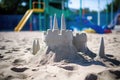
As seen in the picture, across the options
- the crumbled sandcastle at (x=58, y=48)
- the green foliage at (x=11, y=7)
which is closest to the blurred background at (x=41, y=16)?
the green foliage at (x=11, y=7)

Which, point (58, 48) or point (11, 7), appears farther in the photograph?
point (11, 7)

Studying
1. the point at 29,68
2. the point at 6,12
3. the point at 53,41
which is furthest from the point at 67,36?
the point at 6,12

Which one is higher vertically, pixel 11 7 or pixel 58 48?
pixel 11 7

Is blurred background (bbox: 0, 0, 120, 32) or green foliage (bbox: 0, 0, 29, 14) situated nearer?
blurred background (bbox: 0, 0, 120, 32)

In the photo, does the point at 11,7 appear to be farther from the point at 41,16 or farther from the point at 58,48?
the point at 58,48

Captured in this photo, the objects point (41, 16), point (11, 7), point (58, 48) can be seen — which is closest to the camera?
point (58, 48)

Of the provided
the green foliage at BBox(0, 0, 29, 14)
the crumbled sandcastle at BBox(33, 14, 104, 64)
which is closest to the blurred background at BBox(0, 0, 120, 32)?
the green foliage at BBox(0, 0, 29, 14)

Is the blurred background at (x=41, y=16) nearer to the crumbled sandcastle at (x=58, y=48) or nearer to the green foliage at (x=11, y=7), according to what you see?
the green foliage at (x=11, y=7)

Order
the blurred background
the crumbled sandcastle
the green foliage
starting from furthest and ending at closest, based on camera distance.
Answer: the green foliage
the blurred background
the crumbled sandcastle

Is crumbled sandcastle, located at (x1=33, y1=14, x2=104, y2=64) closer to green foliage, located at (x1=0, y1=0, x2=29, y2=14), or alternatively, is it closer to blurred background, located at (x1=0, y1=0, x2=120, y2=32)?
blurred background, located at (x1=0, y1=0, x2=120, y2=32)

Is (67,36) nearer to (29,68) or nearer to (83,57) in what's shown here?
(83,57)

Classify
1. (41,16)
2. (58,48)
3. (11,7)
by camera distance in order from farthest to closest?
(11,7)
(41,16)
(58,48)

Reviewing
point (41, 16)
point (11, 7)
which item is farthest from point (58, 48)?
point (11, 7)

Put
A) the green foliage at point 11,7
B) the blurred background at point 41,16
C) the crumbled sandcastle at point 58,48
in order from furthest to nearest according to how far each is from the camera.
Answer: the green foliage at point 11,7 < the blurred background at point 41,16 < the crumbled sandcastle at point 58,48
